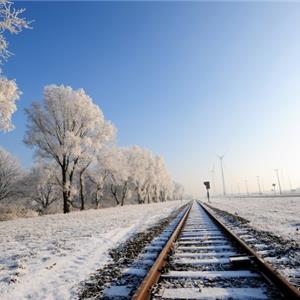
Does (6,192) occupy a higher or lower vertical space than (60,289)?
higher

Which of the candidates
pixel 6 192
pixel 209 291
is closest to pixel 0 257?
pixel 209 291

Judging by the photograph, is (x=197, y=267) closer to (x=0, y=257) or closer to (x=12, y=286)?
(x=12, y=286)

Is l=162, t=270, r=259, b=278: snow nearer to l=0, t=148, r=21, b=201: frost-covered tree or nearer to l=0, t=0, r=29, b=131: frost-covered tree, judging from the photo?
l=0, t=0, r=29, b=131: frost-covered tree

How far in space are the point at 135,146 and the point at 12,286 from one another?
79053 mm

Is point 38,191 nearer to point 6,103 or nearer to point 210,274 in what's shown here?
point 6,103

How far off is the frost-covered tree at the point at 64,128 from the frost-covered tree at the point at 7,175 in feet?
92.5

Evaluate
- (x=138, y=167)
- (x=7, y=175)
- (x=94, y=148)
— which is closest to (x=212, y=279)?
(x=94, y=148)

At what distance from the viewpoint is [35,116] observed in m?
32.6

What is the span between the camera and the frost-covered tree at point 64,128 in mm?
32156

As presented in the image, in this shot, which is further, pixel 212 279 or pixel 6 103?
pixel 6 103

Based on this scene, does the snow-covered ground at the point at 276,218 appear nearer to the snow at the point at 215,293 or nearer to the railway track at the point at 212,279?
the railway track at the point at 212,279

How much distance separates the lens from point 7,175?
59.8m

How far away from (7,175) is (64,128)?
3242cm

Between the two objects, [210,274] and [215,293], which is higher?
[210,274]
